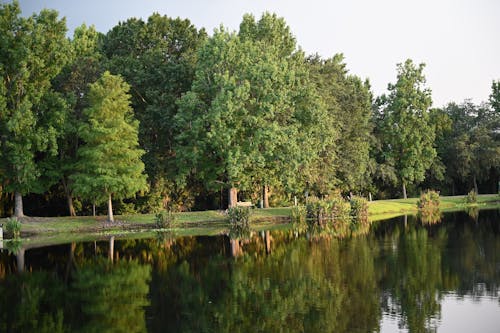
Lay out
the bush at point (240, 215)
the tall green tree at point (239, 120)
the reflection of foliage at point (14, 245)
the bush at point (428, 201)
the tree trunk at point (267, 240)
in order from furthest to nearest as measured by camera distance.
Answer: the bush at point (428, 201)
the tall green tree at point (239, 120)
the bush at point (240, 215)
the reflection of foliage at point (14, 245)
the tree trunk at point (267, 240)

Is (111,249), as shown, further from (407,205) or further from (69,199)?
(407,205)

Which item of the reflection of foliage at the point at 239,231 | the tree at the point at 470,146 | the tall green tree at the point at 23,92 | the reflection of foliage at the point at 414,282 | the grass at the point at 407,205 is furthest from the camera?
the tree at the point at 470,146

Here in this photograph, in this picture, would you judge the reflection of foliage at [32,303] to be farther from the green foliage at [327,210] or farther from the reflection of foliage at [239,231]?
the green foliage at [327,210]

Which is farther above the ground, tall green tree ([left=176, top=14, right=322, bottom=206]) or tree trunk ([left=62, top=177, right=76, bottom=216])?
tall green tree ([left=176, top=14, right=322, bottom=206])

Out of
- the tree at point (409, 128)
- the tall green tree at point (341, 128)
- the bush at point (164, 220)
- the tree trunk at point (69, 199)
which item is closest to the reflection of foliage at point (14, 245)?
the bush at point (164, 220)

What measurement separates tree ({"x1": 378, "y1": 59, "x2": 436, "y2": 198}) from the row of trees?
7695 mm

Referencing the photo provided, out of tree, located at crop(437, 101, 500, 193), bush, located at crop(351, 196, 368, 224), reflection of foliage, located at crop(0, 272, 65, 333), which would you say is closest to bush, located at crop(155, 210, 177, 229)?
bush, located at crop(351, 196, 368, 224)

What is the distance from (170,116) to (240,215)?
41.3 feet

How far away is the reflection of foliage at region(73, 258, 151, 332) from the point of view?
15.0 meters

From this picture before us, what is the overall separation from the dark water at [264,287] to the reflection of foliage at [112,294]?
1.4 inches

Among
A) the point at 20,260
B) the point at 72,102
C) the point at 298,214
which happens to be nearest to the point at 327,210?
the point at 298,214

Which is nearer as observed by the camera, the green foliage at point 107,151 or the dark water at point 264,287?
the dark water at point 264,287

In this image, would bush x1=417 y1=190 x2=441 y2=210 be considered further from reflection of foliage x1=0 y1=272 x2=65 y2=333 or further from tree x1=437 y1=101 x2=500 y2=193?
reflection of foliage x1=0 y1=272 x2=65 y2=333

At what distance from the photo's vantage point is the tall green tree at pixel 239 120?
4916cm
